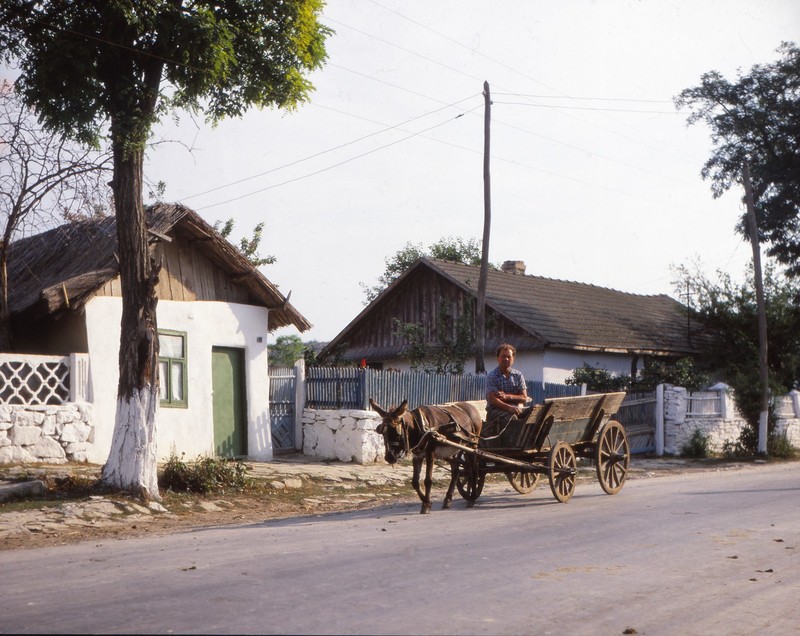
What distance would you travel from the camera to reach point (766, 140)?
35.2 m

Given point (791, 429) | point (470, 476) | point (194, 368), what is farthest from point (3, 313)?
point (791, 429)

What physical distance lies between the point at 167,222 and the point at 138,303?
515cm

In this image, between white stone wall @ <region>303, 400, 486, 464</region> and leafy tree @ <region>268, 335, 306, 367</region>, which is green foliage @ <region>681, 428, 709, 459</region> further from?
leafy tree @ <region>268, 335, 306, 367</region>

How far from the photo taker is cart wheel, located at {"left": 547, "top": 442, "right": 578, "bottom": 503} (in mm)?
12945

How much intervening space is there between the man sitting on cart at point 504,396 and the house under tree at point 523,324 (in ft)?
52.3

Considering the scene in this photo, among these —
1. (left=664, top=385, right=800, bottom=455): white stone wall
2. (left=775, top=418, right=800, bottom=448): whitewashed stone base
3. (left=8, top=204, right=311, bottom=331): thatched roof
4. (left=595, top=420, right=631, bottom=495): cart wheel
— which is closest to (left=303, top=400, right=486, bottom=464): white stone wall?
(left=8, top=204, right=311, bottom=331): thatched roof

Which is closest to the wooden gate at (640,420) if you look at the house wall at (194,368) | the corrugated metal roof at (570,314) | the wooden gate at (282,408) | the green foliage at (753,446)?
the green foliage at (753,446)

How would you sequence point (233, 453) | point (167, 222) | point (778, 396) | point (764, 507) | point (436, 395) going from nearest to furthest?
point (764, 507), point (167, 222), point (233, 453), point (436, 395), point (778, 396)

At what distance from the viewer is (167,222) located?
1845cm

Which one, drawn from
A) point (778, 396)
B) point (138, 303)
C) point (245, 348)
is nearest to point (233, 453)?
point (245, 348)

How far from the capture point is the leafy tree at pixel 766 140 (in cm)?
3412

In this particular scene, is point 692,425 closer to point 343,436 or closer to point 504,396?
point 343,436

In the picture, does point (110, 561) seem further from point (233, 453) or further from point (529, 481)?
point (233, 453)

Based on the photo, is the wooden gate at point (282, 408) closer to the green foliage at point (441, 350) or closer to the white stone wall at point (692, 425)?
the green foliage at point (441, 350)
